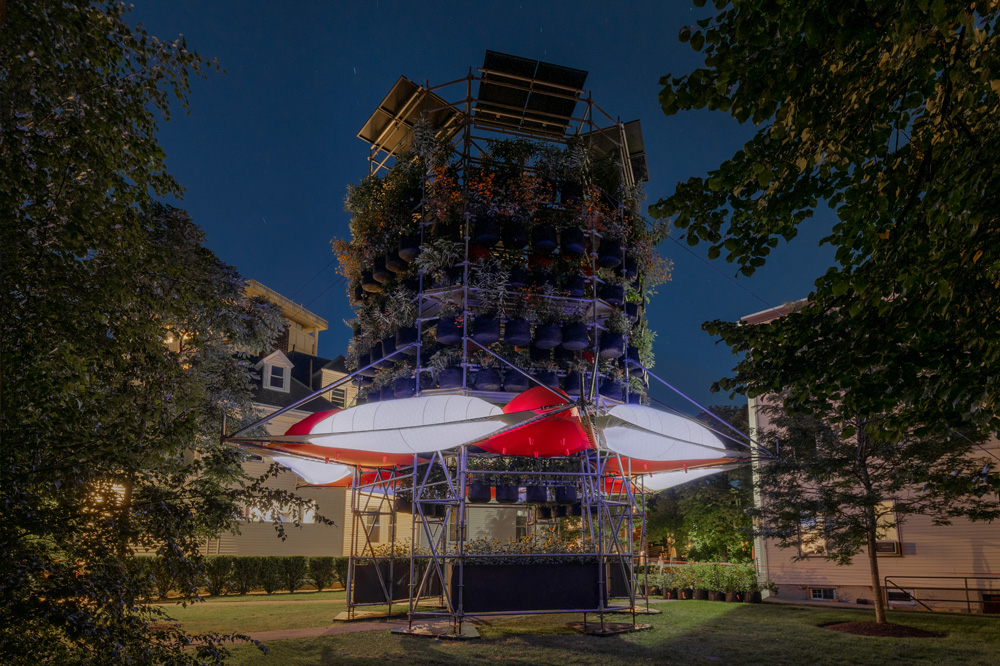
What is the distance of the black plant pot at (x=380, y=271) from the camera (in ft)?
46.3

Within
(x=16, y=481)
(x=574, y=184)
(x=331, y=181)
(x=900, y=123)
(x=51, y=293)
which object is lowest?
(x=16, y=481)

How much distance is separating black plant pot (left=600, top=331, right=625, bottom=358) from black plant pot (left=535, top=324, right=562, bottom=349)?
1.11 meters

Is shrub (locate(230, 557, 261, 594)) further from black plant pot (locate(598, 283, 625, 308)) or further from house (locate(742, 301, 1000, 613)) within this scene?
house (locate(742, 301, 1000, 613))

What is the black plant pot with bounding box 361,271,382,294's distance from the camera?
14.5 metres

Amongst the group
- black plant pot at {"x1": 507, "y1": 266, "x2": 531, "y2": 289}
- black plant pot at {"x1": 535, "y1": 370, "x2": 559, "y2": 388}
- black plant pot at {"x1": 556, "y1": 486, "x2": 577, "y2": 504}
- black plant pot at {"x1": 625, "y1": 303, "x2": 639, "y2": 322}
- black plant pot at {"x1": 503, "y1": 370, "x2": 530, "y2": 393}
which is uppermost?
black plant pot at {"x1": 507, "y1": 266, "x2": 531, "y2": 289}

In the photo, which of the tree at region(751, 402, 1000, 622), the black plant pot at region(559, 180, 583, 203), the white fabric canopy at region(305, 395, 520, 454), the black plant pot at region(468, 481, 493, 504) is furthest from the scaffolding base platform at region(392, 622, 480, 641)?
the black plant pot at region(559, 180, 583, 203)

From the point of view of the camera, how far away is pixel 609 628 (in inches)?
469

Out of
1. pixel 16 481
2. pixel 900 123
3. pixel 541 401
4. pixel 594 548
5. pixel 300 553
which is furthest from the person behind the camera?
pixel 300 553

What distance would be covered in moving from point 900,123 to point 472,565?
839 centimetres

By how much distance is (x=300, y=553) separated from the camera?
24.0 m

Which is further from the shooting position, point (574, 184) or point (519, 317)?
point (574, 184)

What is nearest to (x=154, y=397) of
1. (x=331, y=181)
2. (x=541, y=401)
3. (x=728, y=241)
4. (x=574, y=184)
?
(x=728, y=241)

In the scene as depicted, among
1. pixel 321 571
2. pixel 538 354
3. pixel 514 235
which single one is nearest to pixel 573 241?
pixel 514 235

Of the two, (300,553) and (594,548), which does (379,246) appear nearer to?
(594,548)
